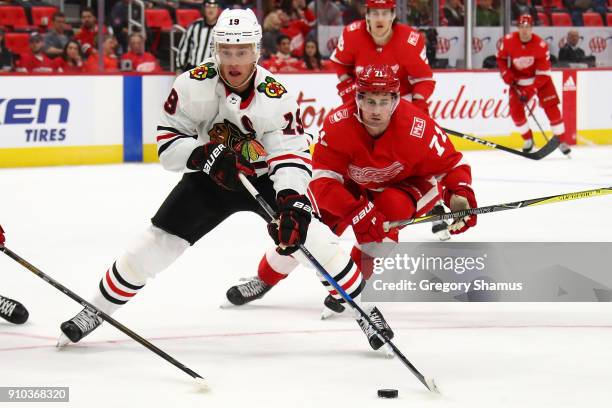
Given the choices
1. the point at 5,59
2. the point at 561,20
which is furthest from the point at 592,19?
the point at 5,59

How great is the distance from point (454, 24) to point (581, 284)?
695cm

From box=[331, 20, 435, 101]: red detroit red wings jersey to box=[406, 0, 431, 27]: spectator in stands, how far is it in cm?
458

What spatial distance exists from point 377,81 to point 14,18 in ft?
20.5

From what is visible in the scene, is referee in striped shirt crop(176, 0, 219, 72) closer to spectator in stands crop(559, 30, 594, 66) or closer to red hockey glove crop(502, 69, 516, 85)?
red hockey glove crop(502, 69, 516, 85)

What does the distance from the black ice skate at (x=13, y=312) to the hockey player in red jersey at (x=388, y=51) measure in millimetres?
2436

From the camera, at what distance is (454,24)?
10789 millimetres

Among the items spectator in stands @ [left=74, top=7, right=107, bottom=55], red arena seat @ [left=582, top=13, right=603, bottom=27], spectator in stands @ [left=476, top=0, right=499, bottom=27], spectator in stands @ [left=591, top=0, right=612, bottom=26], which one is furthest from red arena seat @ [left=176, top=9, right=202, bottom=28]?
spectator in stands @ [left=591, top=0, right=612, bottom=26]

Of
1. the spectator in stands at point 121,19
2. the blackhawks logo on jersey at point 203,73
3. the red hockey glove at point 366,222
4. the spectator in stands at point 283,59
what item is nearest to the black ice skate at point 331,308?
the red hockey glove at point 366,222

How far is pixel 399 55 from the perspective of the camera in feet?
19.0

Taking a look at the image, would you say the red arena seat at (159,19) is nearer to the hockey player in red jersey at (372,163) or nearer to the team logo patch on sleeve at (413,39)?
the team logo patch on sleeve at (413,39)

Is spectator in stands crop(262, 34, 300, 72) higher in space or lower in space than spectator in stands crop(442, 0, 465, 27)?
lower

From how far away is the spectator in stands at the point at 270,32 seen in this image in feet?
33.3

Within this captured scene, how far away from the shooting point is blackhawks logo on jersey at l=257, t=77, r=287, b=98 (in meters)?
3.46

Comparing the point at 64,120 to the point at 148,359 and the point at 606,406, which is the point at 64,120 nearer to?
the point at 148,359
